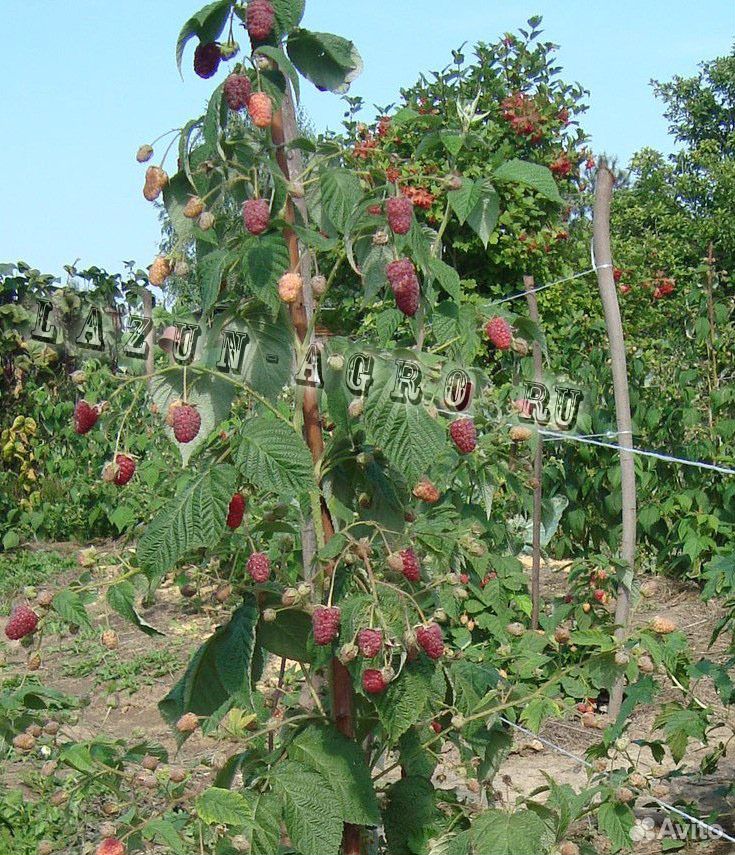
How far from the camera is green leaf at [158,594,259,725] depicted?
1.61 m

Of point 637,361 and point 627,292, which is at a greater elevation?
point 627,292

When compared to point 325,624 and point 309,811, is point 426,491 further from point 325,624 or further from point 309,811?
point 309,811

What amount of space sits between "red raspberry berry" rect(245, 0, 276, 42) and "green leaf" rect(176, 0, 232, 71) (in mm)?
52

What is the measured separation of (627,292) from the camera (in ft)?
30.3

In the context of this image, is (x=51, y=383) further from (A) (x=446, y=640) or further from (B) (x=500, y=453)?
(B) (x=500, y=453)

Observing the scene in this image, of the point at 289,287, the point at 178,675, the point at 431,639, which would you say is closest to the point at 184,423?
the point at 289,287

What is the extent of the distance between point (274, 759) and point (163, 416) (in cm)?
54

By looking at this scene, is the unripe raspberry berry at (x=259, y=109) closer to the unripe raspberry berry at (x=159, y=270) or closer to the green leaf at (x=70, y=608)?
the unripe raspberry berry at (x=159, y=270)

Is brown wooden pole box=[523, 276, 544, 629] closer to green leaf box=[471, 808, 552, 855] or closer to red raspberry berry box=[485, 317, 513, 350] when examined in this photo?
red raspberry berry box=[485, 317, 513, 350]

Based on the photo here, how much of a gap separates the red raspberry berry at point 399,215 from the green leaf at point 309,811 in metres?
0.78

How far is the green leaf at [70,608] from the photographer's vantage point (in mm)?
1573

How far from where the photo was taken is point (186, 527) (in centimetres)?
146

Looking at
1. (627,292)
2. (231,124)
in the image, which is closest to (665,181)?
(627,292)

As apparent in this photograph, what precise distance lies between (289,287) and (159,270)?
197 millimetres
